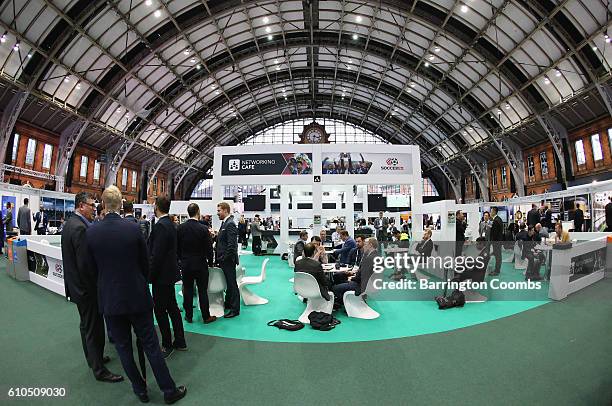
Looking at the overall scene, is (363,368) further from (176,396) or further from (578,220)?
(578,220)

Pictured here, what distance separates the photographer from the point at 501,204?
2062cm

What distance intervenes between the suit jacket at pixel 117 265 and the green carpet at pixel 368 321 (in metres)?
2.05

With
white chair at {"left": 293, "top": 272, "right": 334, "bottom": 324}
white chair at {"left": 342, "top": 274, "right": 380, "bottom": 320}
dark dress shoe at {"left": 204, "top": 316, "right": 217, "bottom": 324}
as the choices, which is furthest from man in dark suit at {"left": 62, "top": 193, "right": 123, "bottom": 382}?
white chair at {"left": 342, "top": 274, "right": 380, "bottom": 320}

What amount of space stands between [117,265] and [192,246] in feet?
5.85

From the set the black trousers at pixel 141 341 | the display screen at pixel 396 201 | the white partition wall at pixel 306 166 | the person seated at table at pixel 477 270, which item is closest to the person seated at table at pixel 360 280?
the person seated at table at pixel 477 270

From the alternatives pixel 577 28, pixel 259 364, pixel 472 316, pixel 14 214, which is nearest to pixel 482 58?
pixel 577 28

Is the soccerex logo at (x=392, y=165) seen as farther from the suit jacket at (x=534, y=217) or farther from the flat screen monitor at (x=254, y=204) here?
the flat screen monitor at (x=254, y=204)

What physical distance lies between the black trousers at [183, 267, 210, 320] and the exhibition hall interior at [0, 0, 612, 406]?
0.03 meters

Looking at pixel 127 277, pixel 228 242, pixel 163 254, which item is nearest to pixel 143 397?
pixel 127 277

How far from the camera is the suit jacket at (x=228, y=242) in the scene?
15.1 ft

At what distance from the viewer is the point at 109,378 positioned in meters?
2.83

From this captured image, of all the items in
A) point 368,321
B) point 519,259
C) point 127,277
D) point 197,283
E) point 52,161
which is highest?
point 52,161

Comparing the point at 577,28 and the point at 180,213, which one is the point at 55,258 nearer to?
the point at 180,213

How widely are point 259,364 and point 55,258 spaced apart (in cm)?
502
